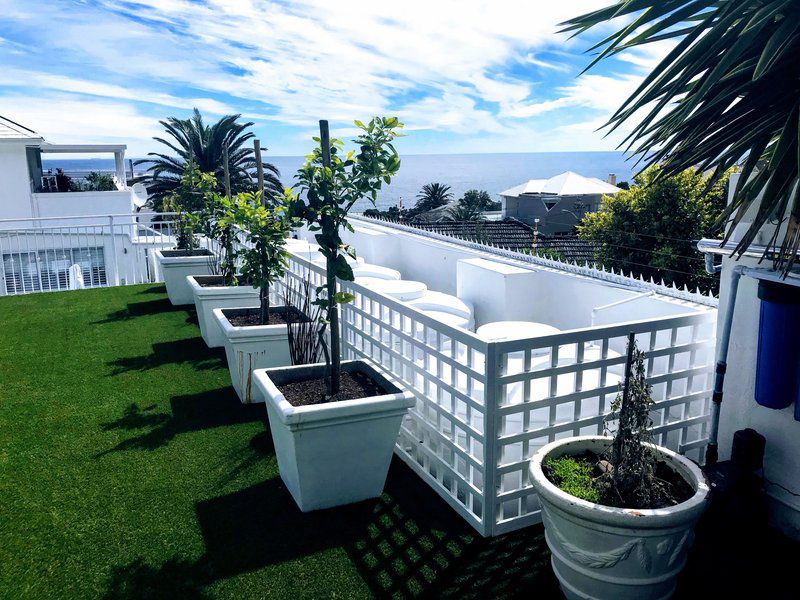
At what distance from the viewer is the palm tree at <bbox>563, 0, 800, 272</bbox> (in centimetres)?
207

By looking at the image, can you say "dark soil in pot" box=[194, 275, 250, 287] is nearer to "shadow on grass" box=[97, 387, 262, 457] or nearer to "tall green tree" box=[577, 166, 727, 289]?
"shadow on grass" box=[97, 387, 262, 457]

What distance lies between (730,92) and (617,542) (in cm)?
173

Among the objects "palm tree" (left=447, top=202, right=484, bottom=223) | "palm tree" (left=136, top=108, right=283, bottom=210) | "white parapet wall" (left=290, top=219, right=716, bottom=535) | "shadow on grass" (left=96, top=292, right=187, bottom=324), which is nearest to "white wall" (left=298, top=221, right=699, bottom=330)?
"white parapet wall" (left=290, top=219, right=716, bottom=535)

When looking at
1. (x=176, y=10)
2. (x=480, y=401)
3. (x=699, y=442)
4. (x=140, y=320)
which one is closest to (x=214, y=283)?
(x=140, y=320)

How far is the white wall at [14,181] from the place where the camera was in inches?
664

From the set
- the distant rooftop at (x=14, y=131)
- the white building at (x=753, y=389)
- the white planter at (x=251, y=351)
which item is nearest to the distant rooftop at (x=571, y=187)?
the distant rooftop at (x=14, y=131)

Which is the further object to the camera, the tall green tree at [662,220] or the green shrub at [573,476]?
the tall green tree at [662,220]

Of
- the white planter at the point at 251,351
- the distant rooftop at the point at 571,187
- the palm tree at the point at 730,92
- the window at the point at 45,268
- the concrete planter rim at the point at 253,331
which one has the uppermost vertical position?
the palm tree at the point at 730,92

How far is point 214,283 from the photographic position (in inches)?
257

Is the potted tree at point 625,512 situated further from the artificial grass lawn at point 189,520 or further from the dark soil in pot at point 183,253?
the dark soil in pot at point 183,253

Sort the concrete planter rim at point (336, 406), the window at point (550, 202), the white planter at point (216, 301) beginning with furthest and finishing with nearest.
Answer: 1. the window at point (550, 202)
2. the white planter at point (216, 301)
3. the concrete planter rim at point (336, 406)

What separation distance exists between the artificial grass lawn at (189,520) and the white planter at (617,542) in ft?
0.95

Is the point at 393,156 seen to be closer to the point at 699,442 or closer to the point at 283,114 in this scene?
the point at 699,442

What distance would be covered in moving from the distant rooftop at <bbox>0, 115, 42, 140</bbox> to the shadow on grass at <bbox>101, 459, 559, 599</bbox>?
1739cm
